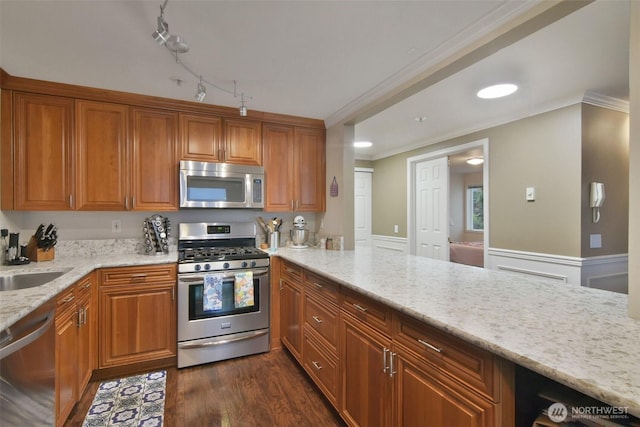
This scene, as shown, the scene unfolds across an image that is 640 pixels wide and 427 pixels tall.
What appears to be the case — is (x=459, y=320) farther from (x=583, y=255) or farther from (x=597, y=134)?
(x=597, y=134)

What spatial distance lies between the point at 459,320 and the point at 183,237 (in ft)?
8.90

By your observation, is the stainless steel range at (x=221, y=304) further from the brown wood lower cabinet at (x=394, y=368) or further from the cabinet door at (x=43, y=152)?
the cabinet door at (x=43, y=152)

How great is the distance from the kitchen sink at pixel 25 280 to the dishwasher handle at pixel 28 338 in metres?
0.61

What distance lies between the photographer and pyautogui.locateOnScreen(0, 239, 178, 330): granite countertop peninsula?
4.37ft

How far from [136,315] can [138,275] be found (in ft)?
1.05

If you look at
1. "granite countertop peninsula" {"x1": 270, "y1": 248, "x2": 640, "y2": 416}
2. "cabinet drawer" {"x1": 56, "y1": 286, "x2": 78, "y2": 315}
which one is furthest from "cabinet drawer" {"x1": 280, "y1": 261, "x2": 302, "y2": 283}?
"cabinet drawer" {"x1": 56, "y1": 286, "x2": 78, "y2": 315}

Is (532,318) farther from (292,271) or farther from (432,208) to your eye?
(432,208)

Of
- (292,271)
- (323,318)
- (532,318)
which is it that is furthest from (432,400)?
(292,271)

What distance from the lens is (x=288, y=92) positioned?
2.65m

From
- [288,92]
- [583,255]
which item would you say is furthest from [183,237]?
[583,255]

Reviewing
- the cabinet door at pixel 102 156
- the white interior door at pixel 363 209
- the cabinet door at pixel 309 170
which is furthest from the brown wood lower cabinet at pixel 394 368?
the white interior door at pixel 363 209

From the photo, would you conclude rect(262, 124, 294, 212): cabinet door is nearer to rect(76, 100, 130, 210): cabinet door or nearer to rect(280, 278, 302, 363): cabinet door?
rect(280, 278, 302, 363): cabinet door

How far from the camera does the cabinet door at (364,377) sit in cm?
145

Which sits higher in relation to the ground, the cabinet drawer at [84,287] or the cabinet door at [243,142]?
the cabinet door at [243,142]
